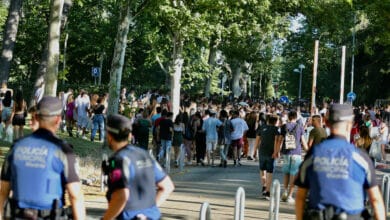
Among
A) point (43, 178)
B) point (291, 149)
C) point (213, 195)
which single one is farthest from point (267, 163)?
point (43, 178)

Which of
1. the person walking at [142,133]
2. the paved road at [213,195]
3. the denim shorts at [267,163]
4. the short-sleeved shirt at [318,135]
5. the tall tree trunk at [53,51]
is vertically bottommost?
the paved road at [213,195]

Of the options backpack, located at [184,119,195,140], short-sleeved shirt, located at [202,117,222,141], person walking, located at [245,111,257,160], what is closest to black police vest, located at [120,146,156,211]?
short-sleeved shirt, located at [202,117,222,141]

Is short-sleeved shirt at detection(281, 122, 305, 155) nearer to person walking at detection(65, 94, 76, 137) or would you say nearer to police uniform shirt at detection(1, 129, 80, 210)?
police uniform shirt at detection(1, 129, 80, 210)

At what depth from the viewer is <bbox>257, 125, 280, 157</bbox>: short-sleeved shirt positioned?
14.7 meters

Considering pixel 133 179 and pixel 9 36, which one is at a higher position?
pixel 9 36

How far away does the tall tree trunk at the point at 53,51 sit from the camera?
52.3ft

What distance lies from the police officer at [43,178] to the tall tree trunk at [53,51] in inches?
416

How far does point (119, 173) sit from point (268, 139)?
374 inches

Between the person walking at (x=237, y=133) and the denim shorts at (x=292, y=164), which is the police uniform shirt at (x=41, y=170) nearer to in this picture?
the denim shorts at (x=292, y=164)

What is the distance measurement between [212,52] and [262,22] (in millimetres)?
5735

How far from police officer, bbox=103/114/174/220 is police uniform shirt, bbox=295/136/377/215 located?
1274mm

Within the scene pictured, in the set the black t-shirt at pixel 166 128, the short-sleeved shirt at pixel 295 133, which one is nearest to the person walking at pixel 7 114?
the black t-shirt at pixel 166 128

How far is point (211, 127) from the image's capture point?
894 inches

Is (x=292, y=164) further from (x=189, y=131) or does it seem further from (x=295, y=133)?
(x=189, y=131)
